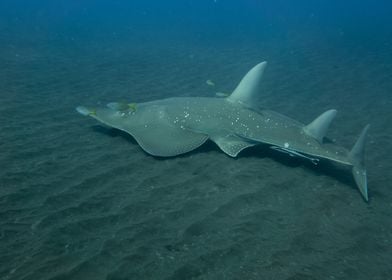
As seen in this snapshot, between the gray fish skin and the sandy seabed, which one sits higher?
the gray fish skin

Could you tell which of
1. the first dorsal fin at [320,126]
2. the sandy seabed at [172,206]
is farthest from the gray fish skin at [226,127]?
the sandy seabed at [172,206]

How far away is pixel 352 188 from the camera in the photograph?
609 cm

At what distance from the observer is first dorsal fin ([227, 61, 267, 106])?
6.96 meters

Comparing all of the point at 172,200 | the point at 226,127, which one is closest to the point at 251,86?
the point at 226,127

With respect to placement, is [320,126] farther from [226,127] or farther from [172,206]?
[172,206]

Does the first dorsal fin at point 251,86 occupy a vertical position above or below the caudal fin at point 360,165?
above

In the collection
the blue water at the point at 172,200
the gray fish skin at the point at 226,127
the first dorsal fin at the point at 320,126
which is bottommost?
the blue water at the point at 172,200

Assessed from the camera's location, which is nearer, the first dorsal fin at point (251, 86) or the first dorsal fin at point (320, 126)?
the first dorsal fin at point (320, 126)

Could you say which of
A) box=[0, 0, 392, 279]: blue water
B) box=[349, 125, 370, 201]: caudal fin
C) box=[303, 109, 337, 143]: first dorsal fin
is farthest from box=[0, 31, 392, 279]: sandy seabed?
box=[303, 109, 337, 143]: first dorsal fin

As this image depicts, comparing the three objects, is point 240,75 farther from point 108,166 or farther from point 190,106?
point 108,166

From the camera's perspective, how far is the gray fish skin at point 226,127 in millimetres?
6188

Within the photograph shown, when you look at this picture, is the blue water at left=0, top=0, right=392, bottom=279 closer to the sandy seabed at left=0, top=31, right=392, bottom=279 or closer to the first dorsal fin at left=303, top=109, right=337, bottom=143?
the sandy seabed at left=0, top=31, right=392, bottom=279

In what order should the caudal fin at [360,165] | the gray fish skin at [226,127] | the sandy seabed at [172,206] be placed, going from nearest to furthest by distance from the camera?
the sandy seabed at [172,206] < the caudal fin at [360,165] < the gray fish skin at [226,127]

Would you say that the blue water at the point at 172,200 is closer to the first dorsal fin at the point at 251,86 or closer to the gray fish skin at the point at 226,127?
the gray fish skin at the point at 226,127
